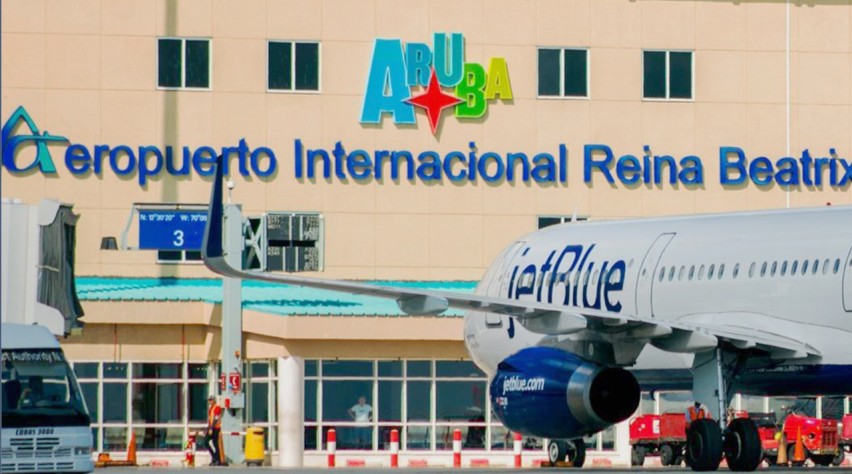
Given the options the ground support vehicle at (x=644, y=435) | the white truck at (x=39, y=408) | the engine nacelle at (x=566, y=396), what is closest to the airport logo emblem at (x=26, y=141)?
the ground support vehicle at (x=644, y=435)

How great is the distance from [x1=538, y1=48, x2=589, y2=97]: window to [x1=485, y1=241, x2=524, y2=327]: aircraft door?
16.6m

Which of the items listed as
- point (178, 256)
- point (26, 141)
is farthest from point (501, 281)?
point (26, 141)

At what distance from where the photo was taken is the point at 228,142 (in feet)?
147

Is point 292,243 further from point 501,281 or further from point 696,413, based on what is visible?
point 696,413

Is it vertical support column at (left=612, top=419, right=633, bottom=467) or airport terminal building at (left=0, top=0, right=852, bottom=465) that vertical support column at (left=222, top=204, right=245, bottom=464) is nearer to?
airport terminal building at (left=0, top=0, right=852, bottom=465)

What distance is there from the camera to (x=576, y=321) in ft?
72.2

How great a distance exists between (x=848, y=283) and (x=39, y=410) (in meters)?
9.78

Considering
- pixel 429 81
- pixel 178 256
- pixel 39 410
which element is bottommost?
pixel 39 410

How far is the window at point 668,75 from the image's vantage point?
152ft

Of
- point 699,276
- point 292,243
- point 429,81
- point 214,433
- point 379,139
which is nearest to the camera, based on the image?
point 699,276

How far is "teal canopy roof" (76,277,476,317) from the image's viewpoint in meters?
41.8

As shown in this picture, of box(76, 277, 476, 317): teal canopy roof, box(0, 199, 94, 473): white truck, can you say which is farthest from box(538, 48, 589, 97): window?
box(0, 199, 94, 473): white truck

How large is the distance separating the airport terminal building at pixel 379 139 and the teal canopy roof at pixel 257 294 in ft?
0.42

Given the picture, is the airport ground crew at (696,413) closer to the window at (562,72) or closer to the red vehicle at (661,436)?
the red vehicle at (661,436)
